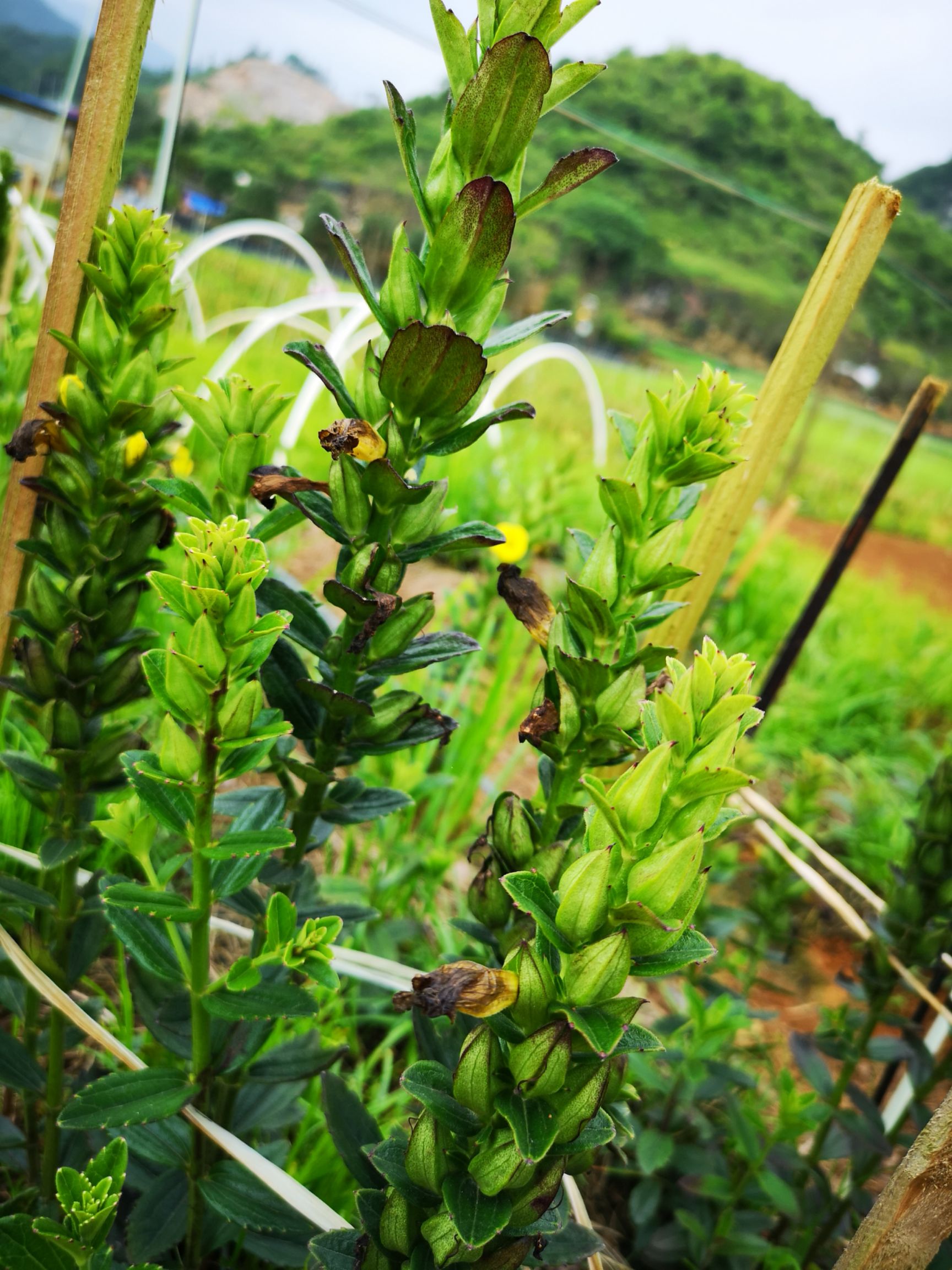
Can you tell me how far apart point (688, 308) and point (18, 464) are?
21.8ft

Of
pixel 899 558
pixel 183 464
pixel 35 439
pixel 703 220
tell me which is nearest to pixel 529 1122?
pixel 35 439

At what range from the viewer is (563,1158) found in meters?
0.39

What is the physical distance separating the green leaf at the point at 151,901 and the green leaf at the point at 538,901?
0.53 feet

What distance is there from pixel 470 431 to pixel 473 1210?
0.36 meters

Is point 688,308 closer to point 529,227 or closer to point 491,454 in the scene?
point 529,227

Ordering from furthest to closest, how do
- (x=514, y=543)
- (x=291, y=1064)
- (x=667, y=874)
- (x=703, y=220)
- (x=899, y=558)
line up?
(x=703, y=220)
(x=899, y=558)
(x=514, y=543)
(x=291, y=1064)
(x=667, y=874)

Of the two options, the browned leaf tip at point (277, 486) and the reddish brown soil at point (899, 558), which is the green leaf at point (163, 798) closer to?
the browned leaf tip at point (277, 486)

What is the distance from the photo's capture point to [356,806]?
1.80 feet

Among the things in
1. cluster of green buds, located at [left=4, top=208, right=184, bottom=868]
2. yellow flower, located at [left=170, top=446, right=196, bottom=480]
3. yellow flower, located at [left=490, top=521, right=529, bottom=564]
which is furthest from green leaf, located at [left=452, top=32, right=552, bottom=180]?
yellow flower, located at [left=490, top=521, right=529, bottom=564]

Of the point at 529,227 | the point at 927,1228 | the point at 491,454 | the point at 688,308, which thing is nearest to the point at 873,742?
the point at 491,454

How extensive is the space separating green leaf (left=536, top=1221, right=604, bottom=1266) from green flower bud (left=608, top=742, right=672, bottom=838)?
0.27 m

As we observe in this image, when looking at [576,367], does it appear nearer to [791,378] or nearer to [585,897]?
[791,378]

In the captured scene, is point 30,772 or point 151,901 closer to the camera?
point 151,901

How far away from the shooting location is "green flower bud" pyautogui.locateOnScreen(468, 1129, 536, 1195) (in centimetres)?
36
